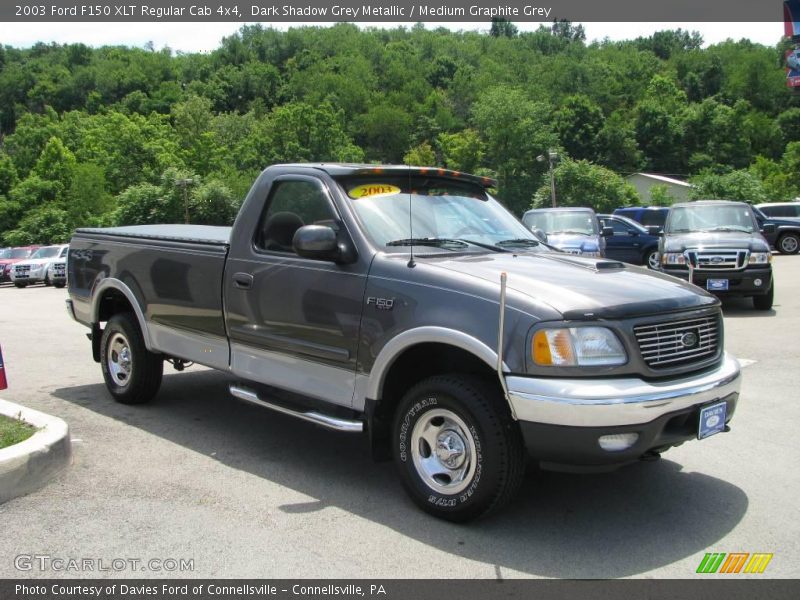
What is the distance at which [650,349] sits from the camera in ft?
13.7

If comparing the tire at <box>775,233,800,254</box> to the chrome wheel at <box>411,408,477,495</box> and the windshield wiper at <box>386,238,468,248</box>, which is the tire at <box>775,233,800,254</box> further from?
the chrome wheel at <box>411,408,477,495</box>

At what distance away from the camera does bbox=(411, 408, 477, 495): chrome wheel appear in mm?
4309

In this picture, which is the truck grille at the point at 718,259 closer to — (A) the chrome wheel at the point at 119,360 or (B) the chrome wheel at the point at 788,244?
(A) the chrome wheel at the point at 119,360

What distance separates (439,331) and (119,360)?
402cm

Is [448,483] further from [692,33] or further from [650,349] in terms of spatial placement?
[692,33]

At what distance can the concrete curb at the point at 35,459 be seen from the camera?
4.73 m

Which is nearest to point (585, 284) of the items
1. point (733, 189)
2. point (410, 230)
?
point (410, 230)

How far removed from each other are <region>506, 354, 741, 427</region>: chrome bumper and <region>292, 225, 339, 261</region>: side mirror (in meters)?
1.47

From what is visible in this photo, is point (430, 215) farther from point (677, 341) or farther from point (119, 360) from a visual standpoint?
point (119, 360)

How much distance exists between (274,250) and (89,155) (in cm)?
8674

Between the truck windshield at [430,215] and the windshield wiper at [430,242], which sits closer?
the windshield wiper at [430,242]

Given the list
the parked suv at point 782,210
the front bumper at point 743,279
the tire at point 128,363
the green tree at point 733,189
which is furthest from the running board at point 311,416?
the green tree at point 733,189

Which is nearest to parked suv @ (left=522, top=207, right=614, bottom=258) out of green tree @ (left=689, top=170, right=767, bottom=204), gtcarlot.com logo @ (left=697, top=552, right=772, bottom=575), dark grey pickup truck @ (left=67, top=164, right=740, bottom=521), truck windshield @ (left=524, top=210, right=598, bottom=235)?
truck windshield @ (left=524, top=210, right=598, bottom=235)

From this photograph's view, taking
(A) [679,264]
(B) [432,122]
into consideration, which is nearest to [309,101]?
(B) [432,122]
